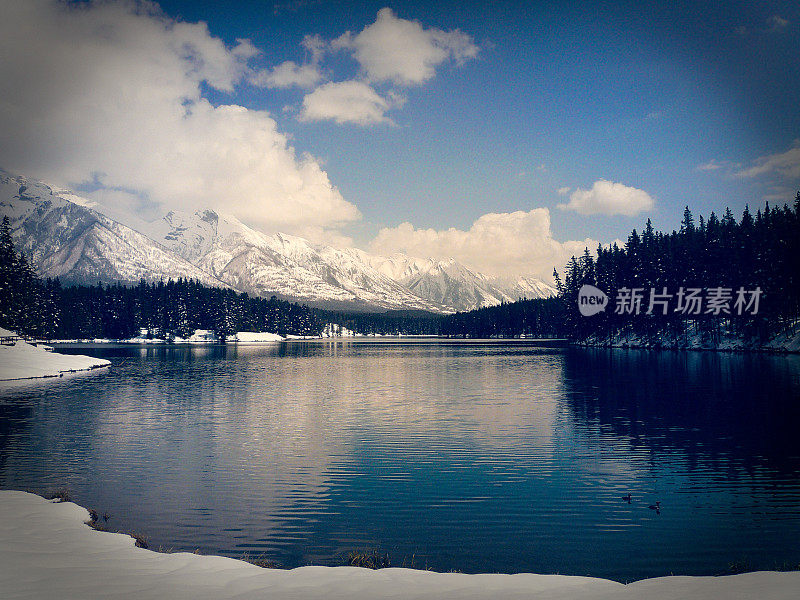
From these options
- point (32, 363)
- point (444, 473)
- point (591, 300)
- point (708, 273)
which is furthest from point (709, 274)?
point (32, 363)

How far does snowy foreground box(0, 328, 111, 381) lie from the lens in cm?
7244

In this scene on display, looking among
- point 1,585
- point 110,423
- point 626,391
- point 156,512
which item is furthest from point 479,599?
point 626,391

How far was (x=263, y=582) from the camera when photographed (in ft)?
40.8

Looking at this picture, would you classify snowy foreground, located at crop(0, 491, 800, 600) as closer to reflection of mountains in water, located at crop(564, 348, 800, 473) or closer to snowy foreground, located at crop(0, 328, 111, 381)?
reflection of mountains in water, located at crop(564, 348, 800, 473)

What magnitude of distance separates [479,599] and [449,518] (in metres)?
8.59

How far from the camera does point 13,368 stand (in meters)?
72.9

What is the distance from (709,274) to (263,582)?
134m

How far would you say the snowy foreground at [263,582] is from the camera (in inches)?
455

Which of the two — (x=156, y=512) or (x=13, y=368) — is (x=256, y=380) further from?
(x=156, y=512)

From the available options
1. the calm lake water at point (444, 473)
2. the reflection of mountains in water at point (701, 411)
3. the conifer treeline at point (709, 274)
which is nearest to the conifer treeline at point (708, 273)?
the conifer treeline at point (709, 274)

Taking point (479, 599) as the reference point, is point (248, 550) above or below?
below

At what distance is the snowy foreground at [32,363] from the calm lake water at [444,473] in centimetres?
2144
